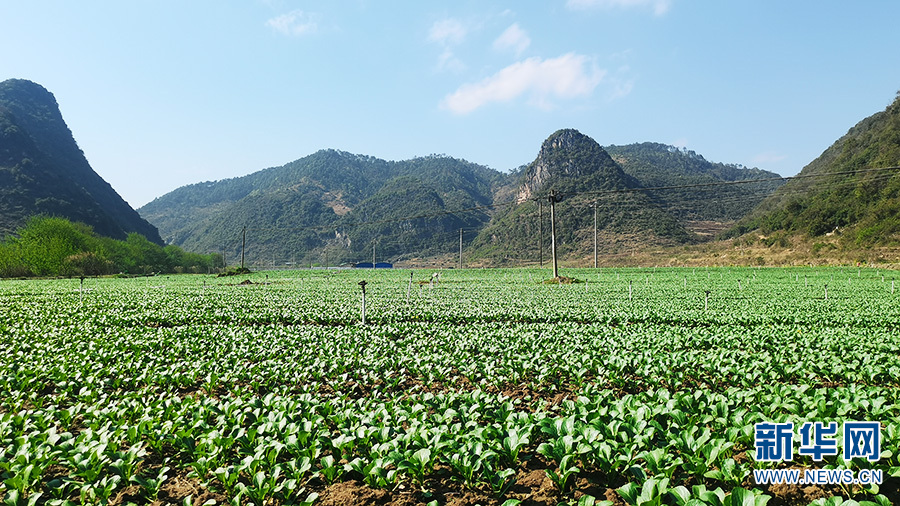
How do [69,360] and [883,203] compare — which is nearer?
[69,360]

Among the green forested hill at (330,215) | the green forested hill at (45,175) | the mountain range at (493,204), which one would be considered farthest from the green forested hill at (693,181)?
the green forested hill at (45,175)

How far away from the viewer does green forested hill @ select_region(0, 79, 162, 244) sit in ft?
283

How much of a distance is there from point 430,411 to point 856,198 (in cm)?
8325

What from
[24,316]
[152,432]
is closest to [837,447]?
[152,432]

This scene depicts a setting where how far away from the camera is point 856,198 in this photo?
64812mm

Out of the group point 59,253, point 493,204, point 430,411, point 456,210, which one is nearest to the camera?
point 430,411

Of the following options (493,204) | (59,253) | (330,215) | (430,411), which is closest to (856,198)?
(493,204)

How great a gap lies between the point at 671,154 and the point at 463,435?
170 metres

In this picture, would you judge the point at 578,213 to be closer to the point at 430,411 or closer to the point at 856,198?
the point at 856,198

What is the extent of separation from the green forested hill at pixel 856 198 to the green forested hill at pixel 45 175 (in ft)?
399

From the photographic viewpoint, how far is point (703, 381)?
7.36 meters

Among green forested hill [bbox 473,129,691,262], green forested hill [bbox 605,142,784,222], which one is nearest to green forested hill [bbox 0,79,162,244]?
green forested hill [bbox 473,129,691,262]

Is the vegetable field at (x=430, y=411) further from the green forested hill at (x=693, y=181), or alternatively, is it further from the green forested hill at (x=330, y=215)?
the green forested hill at (x=330, y=215)

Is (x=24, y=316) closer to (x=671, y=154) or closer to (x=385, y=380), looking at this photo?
(x=385, y=380)
